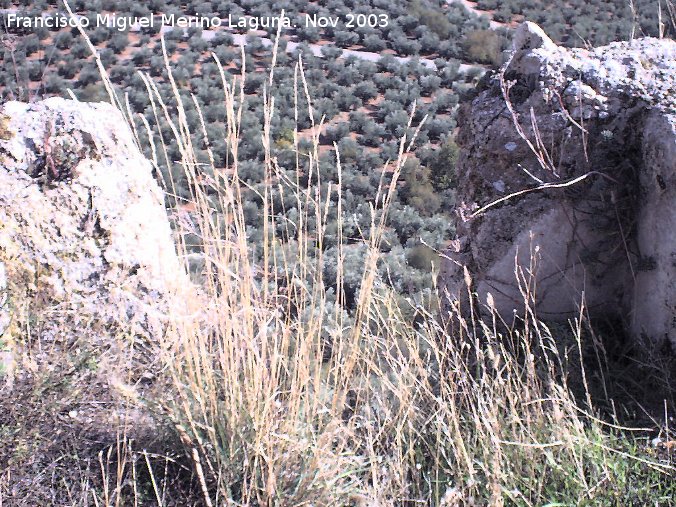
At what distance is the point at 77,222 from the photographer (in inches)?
121

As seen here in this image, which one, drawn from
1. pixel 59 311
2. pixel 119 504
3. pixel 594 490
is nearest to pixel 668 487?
pixel 594 490

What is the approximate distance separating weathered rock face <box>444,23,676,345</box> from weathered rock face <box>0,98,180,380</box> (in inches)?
52.7

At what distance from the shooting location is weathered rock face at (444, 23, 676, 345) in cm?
303

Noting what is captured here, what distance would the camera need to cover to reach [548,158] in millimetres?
3133

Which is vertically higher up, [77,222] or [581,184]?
[581,184]

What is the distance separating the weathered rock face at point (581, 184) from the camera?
3033 millimetres

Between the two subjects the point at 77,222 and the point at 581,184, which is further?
the point at 581,184

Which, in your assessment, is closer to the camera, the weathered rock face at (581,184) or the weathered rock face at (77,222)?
the weathered rock face at (77,222)

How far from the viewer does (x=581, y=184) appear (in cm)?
320

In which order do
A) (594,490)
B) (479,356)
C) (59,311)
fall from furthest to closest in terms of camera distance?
(59,311)
(479,356)
(594,490)

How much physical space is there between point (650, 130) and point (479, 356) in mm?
1206

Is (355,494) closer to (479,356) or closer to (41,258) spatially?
(479,356)

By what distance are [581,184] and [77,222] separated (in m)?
2.03

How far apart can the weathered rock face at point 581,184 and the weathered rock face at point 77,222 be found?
134 centimetres
